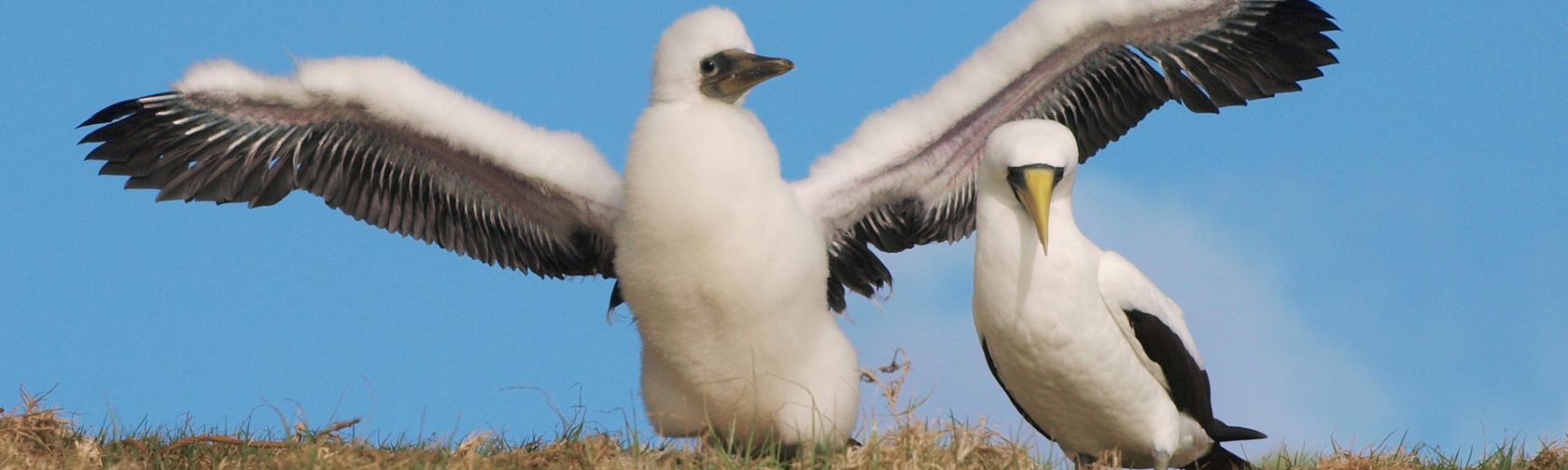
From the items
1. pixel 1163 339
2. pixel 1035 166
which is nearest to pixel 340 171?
pixel 1035 166

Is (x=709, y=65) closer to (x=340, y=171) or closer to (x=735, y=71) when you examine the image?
(x=735, y=71)

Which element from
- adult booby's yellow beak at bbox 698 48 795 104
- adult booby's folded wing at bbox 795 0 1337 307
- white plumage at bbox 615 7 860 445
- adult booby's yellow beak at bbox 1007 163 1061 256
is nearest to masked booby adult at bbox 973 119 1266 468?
adult booby's yellow beak at bbox 1007 163 1061 256

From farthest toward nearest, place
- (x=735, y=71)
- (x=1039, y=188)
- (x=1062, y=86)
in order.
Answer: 1. (x=1062, y=86)
2. (x=735, y=71)
3. (x=1039, y=188)

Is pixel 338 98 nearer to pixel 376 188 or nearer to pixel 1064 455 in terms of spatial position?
pixel 376 188

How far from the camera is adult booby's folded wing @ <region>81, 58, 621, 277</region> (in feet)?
24.5

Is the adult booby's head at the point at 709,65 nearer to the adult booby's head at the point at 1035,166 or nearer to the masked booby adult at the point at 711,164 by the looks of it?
the masked booby adult at the point at 711,164

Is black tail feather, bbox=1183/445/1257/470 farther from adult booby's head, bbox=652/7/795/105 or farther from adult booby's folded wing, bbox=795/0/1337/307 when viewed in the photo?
adult booby's head, bbox=652/7/795/105

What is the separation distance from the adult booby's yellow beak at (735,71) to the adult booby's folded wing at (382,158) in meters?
0.80

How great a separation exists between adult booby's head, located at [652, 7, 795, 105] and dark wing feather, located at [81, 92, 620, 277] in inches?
38.6

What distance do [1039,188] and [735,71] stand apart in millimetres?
1457

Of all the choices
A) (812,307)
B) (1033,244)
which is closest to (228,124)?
(812,307)

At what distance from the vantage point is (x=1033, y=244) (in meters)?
6.23

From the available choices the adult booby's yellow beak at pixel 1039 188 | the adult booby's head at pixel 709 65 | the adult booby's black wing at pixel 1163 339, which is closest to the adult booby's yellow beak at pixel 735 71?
the adult booby's head at pixel 709 65

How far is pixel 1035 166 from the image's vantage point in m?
6.06
